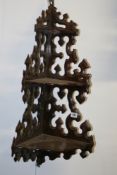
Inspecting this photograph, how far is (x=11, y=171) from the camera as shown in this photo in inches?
57.5

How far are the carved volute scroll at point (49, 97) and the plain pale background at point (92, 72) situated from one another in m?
0.18

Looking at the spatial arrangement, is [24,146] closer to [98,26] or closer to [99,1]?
[98,26]

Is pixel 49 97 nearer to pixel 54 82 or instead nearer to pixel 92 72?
pixel 54 82

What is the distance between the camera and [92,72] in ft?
5.04

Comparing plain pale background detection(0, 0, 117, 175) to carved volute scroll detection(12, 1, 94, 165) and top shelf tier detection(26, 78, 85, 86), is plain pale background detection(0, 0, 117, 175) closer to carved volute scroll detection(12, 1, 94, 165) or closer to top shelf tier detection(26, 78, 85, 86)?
carved volute scroll detection(12, 1, 94, 165)

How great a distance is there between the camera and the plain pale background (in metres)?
1.43

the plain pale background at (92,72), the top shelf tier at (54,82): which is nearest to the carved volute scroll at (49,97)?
the top shelf tier at (54,82)

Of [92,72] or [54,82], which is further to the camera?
[92,72]

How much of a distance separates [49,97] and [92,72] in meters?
0.34

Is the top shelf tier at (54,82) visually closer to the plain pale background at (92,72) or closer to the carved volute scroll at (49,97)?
the carved volute scroll at (49,97)

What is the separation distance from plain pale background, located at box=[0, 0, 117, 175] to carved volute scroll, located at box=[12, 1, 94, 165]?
7.0 inches

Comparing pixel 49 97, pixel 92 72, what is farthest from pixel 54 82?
pixel 92 72

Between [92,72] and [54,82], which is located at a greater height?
[92,72]

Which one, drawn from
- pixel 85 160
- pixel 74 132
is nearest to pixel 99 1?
pixel 74 132
